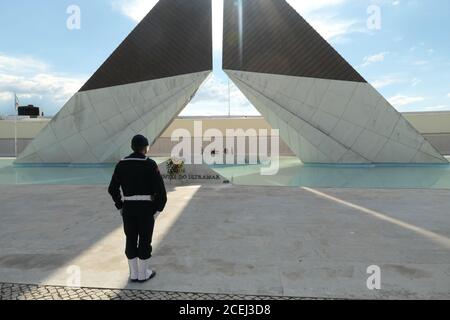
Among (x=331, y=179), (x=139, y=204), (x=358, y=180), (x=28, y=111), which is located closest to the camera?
(x=139, y=204)

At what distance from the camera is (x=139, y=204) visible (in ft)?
12.3

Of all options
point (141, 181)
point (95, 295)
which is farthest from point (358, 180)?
point (95, 295)

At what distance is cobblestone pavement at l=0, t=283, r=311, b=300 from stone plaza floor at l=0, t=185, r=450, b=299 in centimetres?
1

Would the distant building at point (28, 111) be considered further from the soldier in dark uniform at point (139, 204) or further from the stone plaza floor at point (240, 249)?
the soldier in dark uniform at point (139, 204)

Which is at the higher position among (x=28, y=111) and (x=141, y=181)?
(x=28, y=111)

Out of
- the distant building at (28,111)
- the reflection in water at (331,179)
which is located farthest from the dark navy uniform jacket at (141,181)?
the distant building at (28,111)

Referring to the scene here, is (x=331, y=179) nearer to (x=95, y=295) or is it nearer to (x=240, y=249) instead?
(x=240, y=249)

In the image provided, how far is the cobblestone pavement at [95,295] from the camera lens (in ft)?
10.8

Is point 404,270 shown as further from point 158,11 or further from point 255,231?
point 158,11

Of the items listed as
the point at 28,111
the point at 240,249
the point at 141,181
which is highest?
the point at 28,111

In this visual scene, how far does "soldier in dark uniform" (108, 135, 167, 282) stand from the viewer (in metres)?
3.72

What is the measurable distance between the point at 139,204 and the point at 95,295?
98 cm
